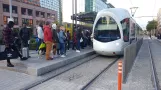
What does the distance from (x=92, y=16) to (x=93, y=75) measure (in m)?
12.7

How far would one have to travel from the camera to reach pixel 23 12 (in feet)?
215

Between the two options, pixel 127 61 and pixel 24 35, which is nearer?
pixel 127 61

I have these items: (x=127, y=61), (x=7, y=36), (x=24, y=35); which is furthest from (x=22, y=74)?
(x=127, y=61)

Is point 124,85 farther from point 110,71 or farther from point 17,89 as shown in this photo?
point 17,89

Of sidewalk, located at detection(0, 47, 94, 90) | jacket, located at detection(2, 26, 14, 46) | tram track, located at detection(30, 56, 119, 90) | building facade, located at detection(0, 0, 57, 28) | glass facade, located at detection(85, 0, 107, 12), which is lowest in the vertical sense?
tram track, located at detection(30, 56, 119, 90)

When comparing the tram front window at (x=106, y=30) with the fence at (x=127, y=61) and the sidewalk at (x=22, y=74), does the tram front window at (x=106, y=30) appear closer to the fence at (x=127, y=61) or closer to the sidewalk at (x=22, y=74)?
the fence at (x=127, y=61)

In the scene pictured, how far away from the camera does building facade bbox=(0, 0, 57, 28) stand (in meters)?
56.0

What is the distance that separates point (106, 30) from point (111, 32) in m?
0.37

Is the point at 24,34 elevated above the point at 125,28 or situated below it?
below

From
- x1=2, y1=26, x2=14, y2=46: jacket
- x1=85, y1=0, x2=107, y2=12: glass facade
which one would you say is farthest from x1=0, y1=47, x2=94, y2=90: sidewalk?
x1=85, y1=0, x2=107, y2=12: glass facade

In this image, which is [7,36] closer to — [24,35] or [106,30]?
[24,35]

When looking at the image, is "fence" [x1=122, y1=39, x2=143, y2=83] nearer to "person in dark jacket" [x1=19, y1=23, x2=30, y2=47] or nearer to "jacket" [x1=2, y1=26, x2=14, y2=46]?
"jacket" [x1=2, y1=26, x2=14, y2=46]

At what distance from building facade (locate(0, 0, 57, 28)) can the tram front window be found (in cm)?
4618

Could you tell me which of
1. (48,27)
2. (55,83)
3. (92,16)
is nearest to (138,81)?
(55,83)
